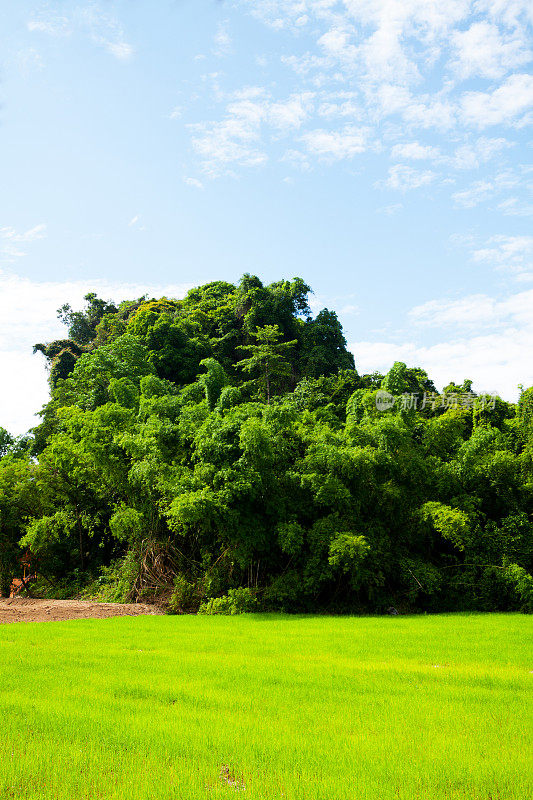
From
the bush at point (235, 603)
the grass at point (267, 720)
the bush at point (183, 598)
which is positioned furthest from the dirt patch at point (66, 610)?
the grass at point (267, 720)

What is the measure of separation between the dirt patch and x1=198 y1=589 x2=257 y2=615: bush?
185cm

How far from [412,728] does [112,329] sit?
1589 inches

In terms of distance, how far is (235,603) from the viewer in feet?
49.9

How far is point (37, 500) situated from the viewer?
810 inches

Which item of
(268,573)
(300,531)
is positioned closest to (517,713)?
(300,531)

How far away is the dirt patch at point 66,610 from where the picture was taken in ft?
48.9

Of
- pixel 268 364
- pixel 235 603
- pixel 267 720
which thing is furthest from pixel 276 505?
pixel 268 364

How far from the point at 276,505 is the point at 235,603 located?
2.86m

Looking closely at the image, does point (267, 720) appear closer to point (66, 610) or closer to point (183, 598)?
point (183, 598)

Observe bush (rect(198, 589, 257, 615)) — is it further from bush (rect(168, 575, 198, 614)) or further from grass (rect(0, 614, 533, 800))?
Result: grass (rect(0, 614, 533, 800))

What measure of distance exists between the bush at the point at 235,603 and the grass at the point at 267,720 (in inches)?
199

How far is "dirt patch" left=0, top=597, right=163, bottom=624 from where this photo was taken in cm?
1491

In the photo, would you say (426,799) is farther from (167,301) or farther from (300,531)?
(167,301)

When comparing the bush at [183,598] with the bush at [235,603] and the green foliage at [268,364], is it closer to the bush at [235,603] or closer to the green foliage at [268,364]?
the bush at [235,603]
